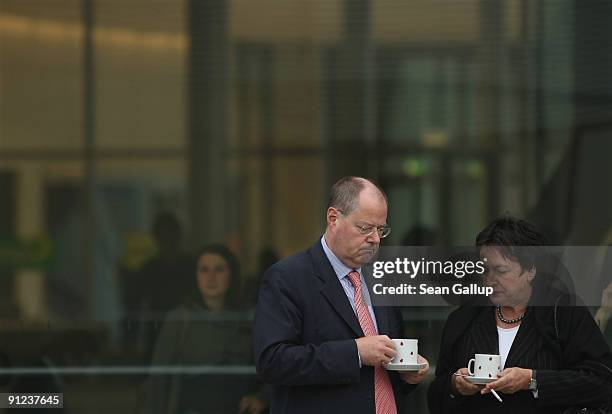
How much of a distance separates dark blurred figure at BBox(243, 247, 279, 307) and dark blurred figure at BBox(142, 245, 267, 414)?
0.15ft

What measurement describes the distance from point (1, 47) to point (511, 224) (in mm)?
2804

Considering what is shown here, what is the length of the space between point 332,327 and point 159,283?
5.68 feet

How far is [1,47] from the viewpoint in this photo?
19.7ft

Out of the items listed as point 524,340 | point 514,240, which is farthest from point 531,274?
point 524,340

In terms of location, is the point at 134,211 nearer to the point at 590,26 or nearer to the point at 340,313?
the point at 340,313

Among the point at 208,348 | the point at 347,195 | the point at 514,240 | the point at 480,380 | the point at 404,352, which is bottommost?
the point at 208,348

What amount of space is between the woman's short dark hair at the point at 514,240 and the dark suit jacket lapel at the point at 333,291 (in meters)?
0.65

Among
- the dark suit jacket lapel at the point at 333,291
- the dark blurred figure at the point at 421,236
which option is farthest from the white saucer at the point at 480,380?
the dark blurred figure at the point at 421,236

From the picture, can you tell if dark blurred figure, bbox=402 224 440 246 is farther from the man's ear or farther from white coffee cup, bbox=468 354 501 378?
white coffee cup, bbox=468 354 501 378

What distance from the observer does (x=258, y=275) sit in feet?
19.1

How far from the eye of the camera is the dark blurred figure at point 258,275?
5.79 metres

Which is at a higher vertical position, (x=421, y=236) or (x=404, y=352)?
(x=421, y=236)

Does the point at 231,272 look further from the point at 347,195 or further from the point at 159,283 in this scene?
the point at 347,195

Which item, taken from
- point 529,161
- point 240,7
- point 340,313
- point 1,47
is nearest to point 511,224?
point 340,313
